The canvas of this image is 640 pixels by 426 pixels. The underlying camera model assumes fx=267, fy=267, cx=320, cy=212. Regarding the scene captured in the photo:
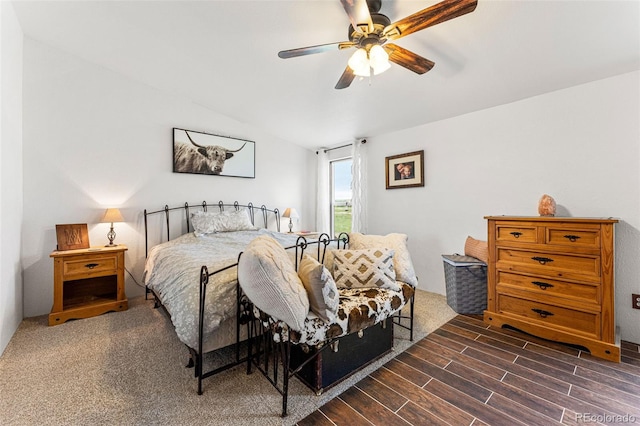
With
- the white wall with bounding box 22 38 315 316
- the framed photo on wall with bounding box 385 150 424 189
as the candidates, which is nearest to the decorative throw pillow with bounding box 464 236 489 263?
the framed photo on wall with bounding box 385 150 424 189

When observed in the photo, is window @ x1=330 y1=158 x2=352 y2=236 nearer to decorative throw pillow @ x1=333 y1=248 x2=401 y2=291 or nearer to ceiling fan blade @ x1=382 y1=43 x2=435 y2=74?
decorative throw pillow @ x1=333 y1=248 x2=401 y2=291

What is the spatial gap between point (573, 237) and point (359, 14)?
240 centimetres

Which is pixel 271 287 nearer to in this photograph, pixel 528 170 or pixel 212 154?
pixel 528 170

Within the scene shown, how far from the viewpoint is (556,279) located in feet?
7.54

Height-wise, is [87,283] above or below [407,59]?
below

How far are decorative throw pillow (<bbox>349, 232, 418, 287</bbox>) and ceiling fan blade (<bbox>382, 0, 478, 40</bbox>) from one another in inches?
63.6

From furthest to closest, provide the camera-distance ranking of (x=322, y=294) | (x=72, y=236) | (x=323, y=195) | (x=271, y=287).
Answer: (x=323, y=195) < (x=72, y=236) < (x=322, y=294) < (x=271, y=287)

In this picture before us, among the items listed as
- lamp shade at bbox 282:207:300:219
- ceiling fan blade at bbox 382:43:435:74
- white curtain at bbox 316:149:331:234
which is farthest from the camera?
white curtain at bbox 316:149:331:234

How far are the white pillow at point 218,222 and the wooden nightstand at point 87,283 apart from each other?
848 millimetres

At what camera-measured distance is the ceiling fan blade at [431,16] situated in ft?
4.64

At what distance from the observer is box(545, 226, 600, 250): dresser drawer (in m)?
2.12

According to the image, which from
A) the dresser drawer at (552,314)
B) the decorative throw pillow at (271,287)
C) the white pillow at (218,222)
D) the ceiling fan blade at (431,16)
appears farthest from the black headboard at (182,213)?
the dresser drawer at (552,314)

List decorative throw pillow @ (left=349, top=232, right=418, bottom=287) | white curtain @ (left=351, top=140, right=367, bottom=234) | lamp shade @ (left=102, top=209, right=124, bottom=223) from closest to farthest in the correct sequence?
decorative throw pillow @ (left=349, top=232, right=418, bottom=287)
lamp shade @ (left=102, top=209, right=124, bottom=223)
white curtain @ (left=351, top=140, right=367, bottom=234)

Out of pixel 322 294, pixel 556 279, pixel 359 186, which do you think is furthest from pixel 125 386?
pixel 359 186
